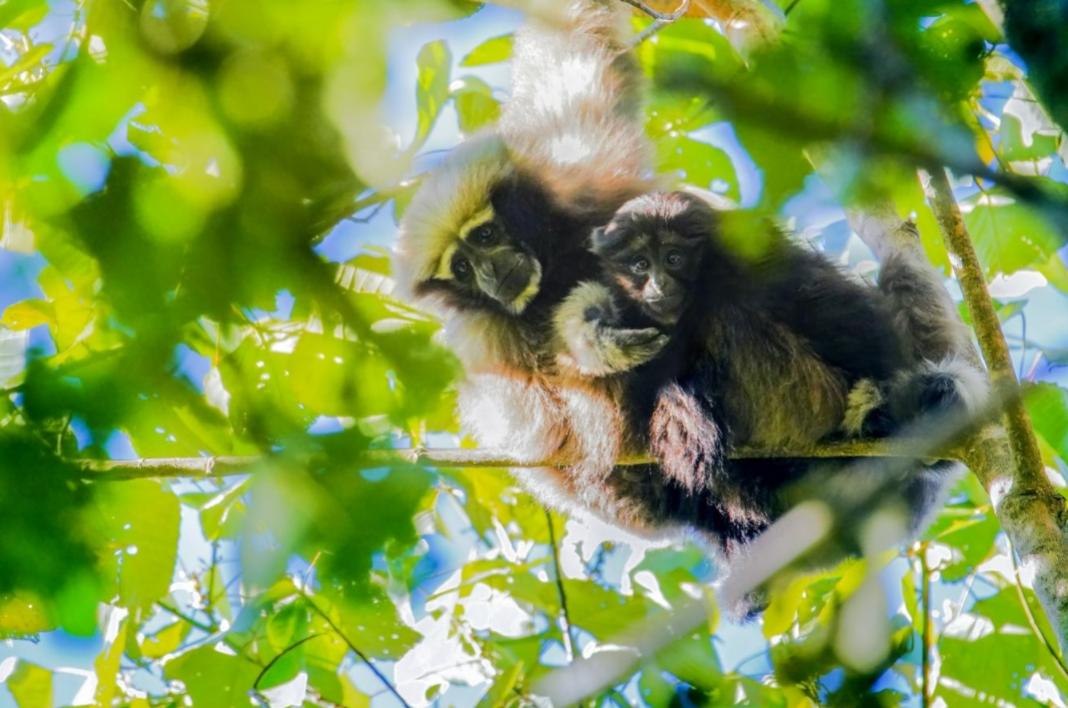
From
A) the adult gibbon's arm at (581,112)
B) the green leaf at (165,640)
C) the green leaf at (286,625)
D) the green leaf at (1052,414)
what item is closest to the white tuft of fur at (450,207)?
the adult gibbon's arm at (581,112)

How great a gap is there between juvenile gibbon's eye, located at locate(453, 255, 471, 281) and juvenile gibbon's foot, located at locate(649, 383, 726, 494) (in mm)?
1215

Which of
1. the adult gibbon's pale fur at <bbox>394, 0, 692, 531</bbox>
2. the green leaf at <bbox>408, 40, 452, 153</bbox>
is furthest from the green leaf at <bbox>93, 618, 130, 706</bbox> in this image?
the adult gibbon's pale fur at <bbox>394, 0, 692, 531</bbox>

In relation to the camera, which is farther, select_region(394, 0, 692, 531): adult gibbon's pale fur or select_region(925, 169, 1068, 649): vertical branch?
select_region(394, 0, 692, 531): adult gibbon's pale fur

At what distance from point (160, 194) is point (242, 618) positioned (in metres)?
1.00

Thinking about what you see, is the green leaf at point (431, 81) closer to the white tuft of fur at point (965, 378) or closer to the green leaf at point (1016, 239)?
the green leaf at point (1016, 239)

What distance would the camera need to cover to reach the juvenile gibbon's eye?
5445mm

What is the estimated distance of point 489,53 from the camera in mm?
4406

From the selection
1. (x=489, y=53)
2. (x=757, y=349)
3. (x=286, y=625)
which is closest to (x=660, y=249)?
(x=757, y=349)

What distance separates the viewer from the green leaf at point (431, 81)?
2457mm

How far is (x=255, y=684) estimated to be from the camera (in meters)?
3.46

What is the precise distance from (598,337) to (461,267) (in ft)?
3.31

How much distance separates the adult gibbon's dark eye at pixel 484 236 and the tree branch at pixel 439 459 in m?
1.16

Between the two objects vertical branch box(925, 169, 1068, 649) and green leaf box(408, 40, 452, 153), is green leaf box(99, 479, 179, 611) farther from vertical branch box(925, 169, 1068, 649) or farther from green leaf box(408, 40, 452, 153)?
vertical branch box(925, 169, 1068, 649)

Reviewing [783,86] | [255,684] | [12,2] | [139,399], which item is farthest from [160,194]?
[255,684]
